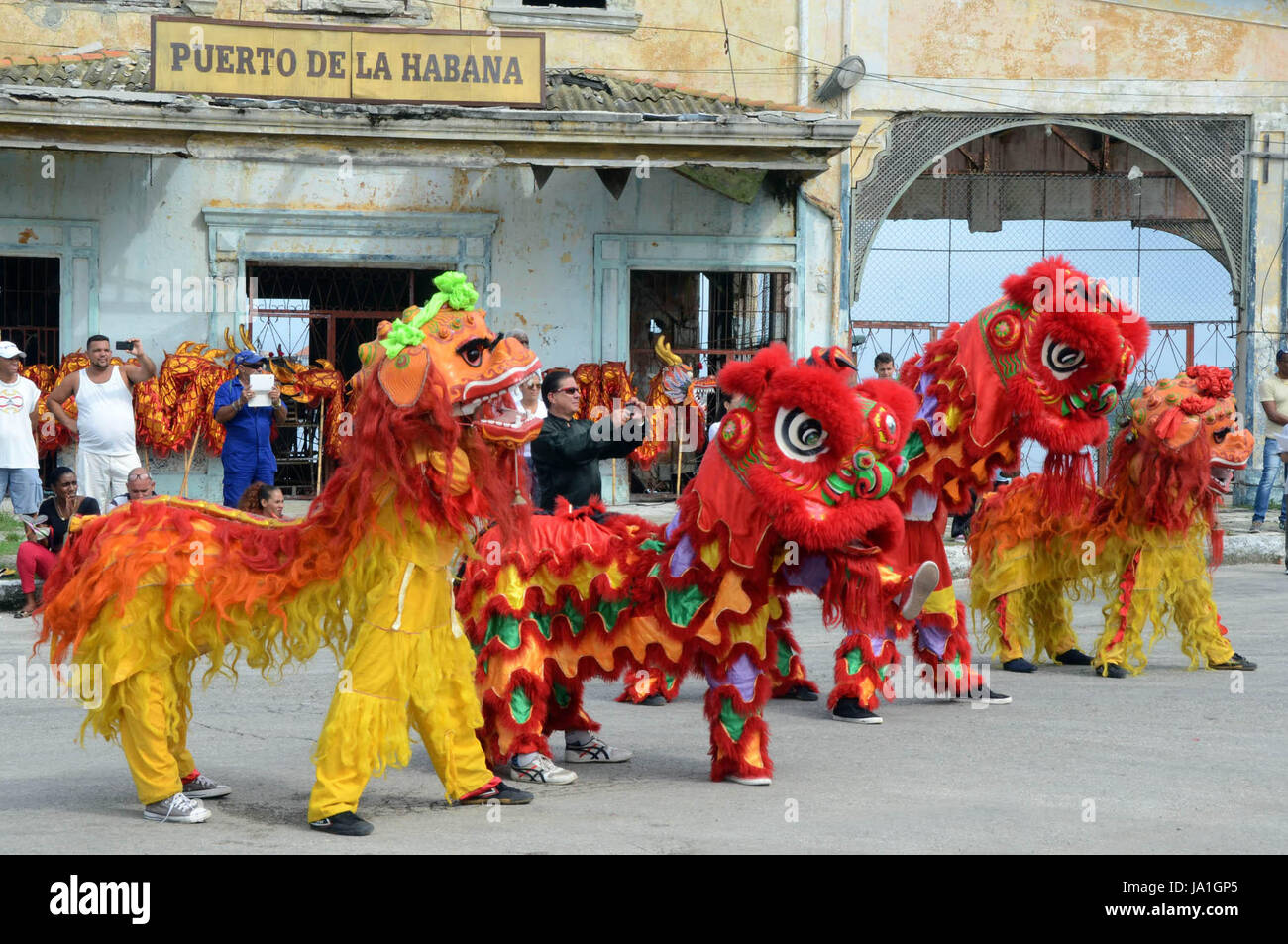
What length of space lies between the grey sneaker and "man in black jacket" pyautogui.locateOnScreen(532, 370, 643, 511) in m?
1.96

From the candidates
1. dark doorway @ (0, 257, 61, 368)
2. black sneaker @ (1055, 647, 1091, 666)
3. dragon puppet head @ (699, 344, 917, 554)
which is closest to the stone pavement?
black sneaker @ (1055, 647, 1091, 666)

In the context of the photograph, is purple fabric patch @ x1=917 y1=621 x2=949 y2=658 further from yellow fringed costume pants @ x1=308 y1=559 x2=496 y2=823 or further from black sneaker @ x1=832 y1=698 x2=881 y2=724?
yellow fringed costume pants @ x1=308 y1=559 x2=496 y2=823

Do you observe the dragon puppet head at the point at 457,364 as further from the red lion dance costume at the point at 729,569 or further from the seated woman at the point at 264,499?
the seated woman at the point at 264,499

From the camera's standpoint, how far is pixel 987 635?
30.1 ft

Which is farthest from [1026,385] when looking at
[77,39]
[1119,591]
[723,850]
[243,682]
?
[77,39]

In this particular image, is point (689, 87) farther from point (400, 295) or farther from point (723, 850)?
point (723, 850)

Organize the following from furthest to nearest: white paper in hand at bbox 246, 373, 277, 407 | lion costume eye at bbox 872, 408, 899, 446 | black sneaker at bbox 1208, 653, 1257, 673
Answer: white paper in hand at bbox 246, 373, 277, 407, black sneaker at bbox 1208, 653, 1257, 673, lion costume eye at bbox 872, 408, 899, 446

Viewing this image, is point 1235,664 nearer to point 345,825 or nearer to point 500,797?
point 500,797

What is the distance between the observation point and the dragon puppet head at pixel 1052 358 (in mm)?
7422

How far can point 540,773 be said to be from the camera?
6.11 metres

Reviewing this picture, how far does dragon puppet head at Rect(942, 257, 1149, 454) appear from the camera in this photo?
7.42 m

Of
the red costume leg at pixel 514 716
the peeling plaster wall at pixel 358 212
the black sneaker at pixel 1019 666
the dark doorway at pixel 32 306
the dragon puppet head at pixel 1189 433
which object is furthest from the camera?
the dark doorway at pixel 32 306

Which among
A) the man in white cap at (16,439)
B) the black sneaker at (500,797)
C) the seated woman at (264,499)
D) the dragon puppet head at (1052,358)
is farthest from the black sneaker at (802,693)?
the man in white cap at (16,439)

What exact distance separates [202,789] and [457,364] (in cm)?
186
